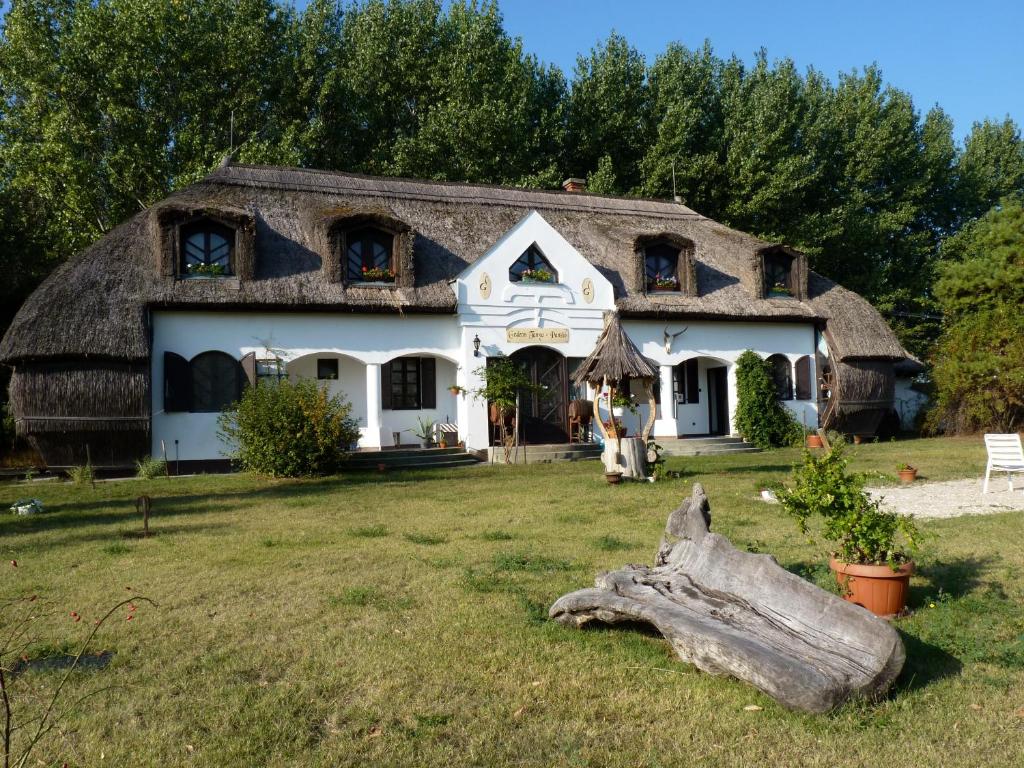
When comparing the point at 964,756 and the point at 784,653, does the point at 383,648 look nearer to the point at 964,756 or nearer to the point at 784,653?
the point at 784,653

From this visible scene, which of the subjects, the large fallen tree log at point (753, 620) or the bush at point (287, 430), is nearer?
the large fallen tree log at point (753, 620)

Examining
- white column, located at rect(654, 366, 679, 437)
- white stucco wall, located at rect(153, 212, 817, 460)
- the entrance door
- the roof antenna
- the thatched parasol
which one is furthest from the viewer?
the roof antenna

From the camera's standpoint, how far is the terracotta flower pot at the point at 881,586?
544 centimetres

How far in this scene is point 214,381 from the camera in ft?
56.7

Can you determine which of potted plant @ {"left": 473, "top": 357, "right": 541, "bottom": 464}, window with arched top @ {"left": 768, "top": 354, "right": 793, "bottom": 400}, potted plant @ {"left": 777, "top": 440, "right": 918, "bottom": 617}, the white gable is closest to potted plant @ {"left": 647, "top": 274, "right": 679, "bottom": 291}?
the white gable

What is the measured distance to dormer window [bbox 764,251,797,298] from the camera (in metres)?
22.5

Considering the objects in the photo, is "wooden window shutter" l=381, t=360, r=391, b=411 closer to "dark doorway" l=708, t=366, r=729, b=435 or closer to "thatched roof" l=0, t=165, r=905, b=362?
"thatched roof" l=0, t=165, r=905, b=362

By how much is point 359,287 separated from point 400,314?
109cm

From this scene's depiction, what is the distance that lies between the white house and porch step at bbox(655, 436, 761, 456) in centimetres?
103

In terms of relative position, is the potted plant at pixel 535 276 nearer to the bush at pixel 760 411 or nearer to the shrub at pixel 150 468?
the bush at pixel 760 411

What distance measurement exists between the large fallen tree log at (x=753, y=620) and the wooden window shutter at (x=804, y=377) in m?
17.5

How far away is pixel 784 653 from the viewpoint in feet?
13.8

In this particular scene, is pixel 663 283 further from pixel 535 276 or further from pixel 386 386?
pixel 386 386

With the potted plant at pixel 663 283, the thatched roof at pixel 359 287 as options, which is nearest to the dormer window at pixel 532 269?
the thatched roof at pixel 359 287
